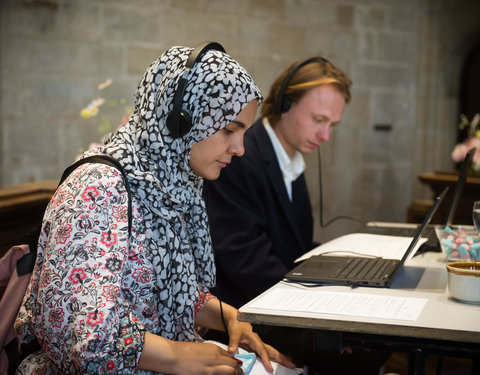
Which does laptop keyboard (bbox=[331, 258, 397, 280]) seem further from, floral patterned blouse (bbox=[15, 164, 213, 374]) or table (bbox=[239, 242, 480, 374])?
floral patterned blouse (bbox=[15, 164, 213, 374])

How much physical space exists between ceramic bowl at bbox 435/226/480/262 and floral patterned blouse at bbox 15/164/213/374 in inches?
41.6

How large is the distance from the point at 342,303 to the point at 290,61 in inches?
144

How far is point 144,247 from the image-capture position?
1.37 m

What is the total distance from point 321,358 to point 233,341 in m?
0.76

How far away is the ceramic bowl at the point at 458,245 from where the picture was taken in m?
1.89

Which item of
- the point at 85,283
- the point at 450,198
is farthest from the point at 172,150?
the point at 450,198

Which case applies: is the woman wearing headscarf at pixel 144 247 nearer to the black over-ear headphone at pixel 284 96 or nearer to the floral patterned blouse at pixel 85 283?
the floral patterned blouse at pixel 85 283

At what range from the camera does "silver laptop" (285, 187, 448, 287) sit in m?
1.63

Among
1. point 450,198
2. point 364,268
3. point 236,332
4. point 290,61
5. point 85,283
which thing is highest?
point 290,61

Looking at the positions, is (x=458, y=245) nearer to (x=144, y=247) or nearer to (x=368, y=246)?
(x=368, y=246)

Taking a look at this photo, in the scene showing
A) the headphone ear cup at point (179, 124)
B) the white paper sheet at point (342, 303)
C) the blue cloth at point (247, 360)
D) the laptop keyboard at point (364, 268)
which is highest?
the headphone ear cup at point (179, 124)

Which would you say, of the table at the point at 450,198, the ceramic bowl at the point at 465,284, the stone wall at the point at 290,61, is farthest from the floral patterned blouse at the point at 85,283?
the stone wall at the point at 290,61

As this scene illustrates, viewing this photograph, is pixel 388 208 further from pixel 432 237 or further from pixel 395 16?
pixel 432 237

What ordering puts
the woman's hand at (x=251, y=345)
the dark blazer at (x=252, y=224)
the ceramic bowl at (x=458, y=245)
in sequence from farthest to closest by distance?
the dark blazer at (x=252, y=224) < the ceramic bowl at (x=458, y=245) < the woman's hand at (x=251, y=345)
